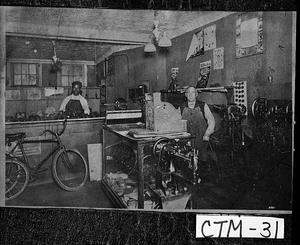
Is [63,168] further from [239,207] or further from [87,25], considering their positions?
[239,207]

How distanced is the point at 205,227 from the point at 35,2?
3.07 feet

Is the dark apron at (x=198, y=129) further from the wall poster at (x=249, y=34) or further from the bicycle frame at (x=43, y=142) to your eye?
the bicycle frame at (x=43, y=142)

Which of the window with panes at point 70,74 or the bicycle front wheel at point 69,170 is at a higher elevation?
the window with panes at point 70,74

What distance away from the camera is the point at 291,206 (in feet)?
3.23

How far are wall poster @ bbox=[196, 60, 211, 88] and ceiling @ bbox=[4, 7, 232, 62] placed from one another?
0.13 metres

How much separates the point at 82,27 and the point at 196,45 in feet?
1.25

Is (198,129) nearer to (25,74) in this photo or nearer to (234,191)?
(234,191)

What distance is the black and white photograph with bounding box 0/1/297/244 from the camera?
3.21ft

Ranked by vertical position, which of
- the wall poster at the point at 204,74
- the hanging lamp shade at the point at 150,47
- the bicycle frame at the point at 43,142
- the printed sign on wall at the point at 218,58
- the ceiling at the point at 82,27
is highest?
the ceiling at the point at 82,27

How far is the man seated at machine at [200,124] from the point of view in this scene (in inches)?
39.3

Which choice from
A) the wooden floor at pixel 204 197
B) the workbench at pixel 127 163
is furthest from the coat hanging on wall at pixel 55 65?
the wooden floor at pixel 204 197

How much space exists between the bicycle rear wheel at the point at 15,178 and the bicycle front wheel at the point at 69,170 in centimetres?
10

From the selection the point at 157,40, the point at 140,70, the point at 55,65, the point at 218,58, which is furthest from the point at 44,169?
the point at 218,58

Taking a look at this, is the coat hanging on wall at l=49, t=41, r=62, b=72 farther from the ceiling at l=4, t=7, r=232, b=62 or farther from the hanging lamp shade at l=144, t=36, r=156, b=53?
the hanging lamp shade at l=144, t=36, r=156, b=53
